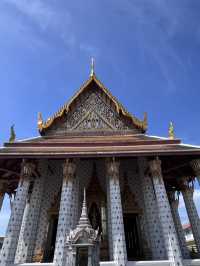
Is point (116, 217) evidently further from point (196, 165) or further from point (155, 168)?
point (196, 165)

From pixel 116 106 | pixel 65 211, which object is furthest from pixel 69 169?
pixel 116 106

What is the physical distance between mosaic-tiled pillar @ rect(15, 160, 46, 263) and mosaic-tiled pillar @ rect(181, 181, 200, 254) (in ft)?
23.0

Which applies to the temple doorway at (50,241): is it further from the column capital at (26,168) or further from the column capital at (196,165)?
the column capital at (196,165)

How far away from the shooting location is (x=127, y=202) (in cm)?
1090

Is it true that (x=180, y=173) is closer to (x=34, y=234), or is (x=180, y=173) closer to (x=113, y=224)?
(x=113, y=224)

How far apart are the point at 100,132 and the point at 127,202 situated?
171 inches

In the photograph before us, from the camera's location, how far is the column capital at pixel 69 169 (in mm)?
9406

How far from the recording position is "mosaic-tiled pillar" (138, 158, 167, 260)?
28.7 feet

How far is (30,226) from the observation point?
9367 mm

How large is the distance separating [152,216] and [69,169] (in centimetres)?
427

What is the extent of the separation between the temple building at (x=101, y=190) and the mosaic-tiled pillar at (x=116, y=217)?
0.11ft

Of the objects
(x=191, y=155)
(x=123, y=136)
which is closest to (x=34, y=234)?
(x=123, y=136)

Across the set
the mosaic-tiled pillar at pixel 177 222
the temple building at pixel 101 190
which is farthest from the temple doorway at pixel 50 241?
the mosaic-tiled pillar at pixel 177 222

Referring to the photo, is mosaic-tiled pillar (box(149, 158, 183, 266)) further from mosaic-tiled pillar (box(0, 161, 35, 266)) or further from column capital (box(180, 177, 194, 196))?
mosaic-tiled pillar (box(0, 161, 35, 266))
